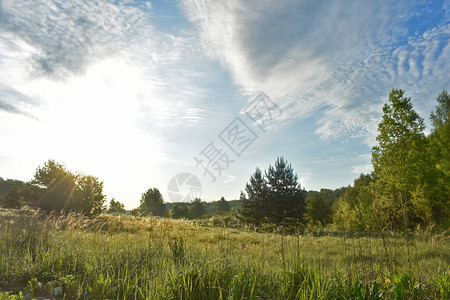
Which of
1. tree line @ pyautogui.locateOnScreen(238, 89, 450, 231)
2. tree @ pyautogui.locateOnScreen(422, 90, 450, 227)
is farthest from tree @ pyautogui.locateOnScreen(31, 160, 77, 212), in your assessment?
tree @ pyautogui.locateOnScreen(422, 90, 450, 227)

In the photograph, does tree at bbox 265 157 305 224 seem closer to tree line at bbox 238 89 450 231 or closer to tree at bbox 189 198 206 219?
tree line at bbox 238 89 450 231

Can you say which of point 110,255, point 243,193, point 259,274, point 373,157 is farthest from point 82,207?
point 243,193

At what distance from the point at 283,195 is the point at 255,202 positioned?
209 inches

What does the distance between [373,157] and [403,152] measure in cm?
198

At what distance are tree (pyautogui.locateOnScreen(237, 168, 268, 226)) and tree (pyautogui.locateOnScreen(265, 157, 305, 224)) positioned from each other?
62.9 inches

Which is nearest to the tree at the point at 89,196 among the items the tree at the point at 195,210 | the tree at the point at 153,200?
the tree at the point at 153,200

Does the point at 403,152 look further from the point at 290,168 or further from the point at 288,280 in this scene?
the point at 288,280

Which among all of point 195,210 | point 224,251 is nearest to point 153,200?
point 195,210

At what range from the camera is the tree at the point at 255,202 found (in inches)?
1270

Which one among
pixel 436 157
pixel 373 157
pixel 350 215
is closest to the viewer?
pixel 373 157

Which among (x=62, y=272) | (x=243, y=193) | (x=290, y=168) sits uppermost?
(x=290, y=168)

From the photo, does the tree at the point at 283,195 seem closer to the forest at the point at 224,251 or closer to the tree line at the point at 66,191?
the forest at the point at 224,251

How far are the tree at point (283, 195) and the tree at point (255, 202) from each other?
1598 millimetres

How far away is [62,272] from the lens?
4051mm
